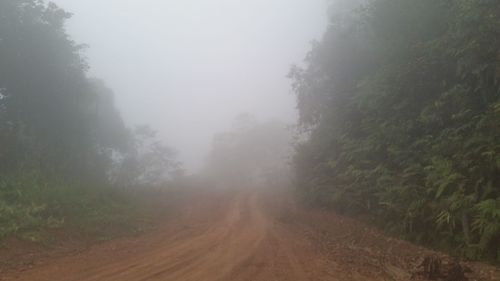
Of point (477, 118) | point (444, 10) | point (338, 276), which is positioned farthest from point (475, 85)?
point (338, 276)

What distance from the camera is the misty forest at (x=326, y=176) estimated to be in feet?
34.8

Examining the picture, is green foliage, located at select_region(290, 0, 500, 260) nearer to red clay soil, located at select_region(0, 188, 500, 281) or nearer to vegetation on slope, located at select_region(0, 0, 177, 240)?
red clay soil, located at select_region(0, 188, 500, 281)

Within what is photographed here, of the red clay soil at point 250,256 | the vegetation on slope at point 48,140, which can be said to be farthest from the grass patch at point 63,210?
the red clay soil at point 250,256

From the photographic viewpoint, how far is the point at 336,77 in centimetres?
2400

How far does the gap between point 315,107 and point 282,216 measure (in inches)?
362

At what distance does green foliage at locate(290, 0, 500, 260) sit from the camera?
37.8 ft

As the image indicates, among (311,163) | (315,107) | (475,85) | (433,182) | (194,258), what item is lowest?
(194,258)

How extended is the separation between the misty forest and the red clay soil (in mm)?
78

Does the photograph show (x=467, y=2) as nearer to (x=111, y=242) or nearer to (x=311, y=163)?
(x=311, y=163)

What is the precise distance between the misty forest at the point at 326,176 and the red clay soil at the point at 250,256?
0.08m

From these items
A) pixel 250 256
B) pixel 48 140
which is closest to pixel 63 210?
pixel 250 256

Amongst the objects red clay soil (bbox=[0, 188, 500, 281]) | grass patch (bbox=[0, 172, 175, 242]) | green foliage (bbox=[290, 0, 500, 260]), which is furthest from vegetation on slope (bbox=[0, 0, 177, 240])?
green foliage (bbox=[290, 0, 500, 260])

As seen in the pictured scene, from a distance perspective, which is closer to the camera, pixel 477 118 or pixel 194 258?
pixel 194 258

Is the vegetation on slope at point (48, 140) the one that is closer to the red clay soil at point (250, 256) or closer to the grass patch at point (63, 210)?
the grass patch at point (63, 210)
